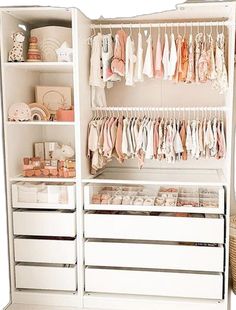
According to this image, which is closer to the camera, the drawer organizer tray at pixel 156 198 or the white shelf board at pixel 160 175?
the drawer organizer tray at pixel 156 198

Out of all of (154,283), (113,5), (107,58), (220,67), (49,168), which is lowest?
(154,283)

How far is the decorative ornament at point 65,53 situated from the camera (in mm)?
2930

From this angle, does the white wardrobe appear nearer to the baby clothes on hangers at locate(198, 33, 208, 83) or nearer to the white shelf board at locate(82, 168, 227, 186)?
the white shelf board at locate(82, 168, 227, 186)

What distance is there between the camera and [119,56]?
304 cm

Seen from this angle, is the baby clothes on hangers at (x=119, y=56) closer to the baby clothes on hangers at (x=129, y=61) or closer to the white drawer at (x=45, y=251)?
the baby clothes on hangers at (x=129, y=61)

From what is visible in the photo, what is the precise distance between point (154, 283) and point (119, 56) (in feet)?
5.45

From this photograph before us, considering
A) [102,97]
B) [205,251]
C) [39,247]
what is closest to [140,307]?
[205,251]

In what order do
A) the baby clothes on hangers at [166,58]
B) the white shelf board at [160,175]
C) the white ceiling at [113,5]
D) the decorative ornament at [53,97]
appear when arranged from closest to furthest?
the white ceiling at [113,5]
the baby clothes on hangers at [166,58]
the white shelf board at [160,175]
the decorative ornament at [53,97]

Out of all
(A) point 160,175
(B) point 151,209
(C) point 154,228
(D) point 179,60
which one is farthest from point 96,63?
(C) point 154,228

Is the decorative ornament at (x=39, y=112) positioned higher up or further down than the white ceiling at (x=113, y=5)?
further down

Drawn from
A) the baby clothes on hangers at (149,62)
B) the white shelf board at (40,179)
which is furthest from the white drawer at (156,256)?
the baby clothes on hangers at (149,62)

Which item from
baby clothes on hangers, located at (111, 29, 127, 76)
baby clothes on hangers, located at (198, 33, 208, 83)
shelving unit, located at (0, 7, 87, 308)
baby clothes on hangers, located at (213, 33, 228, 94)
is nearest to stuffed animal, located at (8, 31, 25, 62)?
shelving unit, located at (0, 7, 87, 308)

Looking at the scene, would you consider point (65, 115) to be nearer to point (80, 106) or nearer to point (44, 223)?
point (80, 106)

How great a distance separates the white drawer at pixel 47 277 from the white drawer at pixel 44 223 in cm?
26
